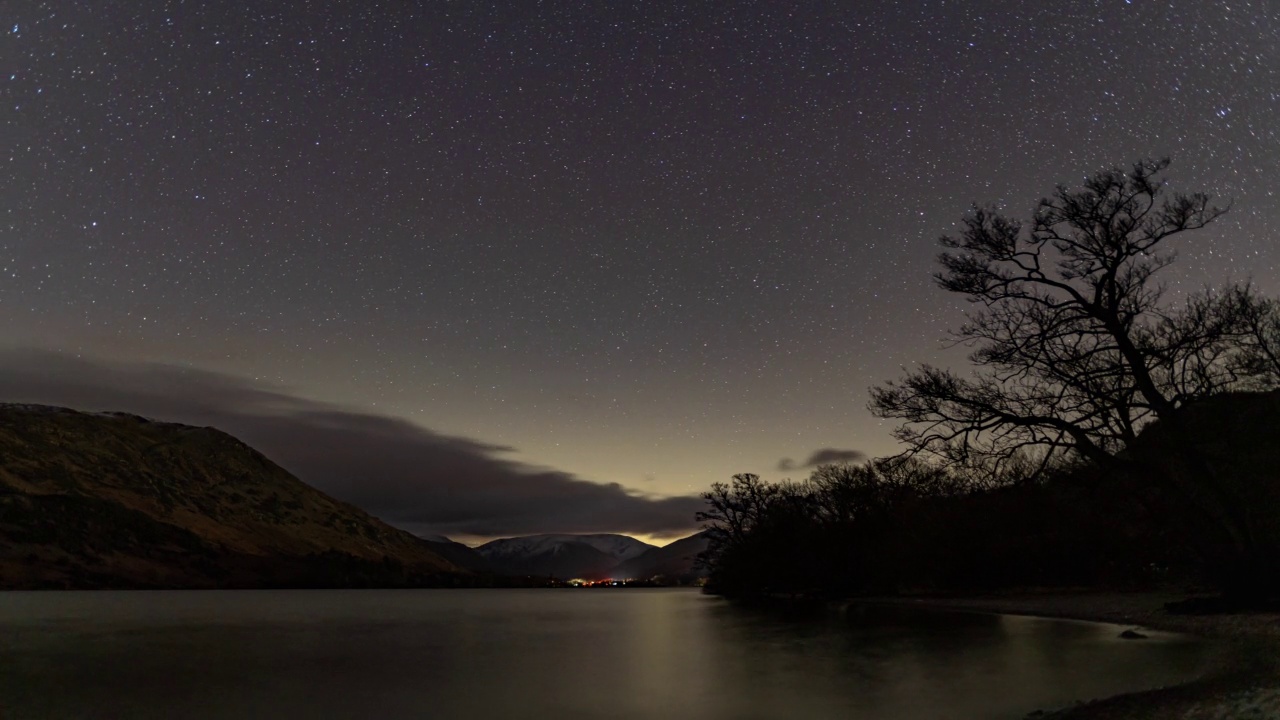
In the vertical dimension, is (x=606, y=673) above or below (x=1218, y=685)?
below

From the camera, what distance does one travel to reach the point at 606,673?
2848cm

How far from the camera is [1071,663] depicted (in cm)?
2102

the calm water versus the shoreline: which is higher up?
the shoreline

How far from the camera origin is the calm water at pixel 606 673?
727 inches

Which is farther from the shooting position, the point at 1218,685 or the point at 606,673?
the point at 606,673

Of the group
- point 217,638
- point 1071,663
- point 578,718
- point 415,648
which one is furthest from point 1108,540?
point 217,638

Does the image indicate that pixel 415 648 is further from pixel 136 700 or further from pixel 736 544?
pixel 736 544

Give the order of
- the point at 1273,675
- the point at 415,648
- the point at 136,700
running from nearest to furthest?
the point at 1273,675
the point at 136,700
the point at 415,648

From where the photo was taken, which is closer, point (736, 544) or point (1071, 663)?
point (1071, 663)

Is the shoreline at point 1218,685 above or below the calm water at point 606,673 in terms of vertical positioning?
above

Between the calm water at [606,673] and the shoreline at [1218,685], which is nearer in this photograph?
the shoreline at [1218,685]

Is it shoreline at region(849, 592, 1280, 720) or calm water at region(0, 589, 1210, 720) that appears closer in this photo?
shoreline at region(849, 592, 1280, 720)

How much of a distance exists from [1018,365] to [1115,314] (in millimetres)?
3234

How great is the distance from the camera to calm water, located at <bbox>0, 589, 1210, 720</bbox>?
18453 mm
